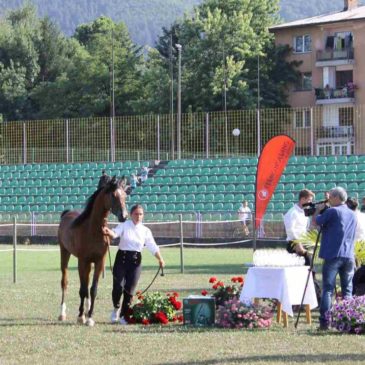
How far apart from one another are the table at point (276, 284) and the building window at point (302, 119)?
95.4 feet

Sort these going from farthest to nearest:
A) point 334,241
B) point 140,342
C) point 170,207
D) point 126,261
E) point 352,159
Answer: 1. point 170,207
2. point 352,159
3. point 126,261
4. point 334,241
5. point 140,342

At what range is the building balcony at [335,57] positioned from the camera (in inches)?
2803

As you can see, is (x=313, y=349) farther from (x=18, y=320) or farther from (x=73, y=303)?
(x=73, y=303)

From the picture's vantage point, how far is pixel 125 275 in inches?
599

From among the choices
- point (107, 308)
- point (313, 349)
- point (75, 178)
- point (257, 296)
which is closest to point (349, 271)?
point (257, 296)

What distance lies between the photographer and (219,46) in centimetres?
7231

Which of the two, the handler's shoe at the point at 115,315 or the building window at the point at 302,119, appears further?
the building window at the point at 302,119

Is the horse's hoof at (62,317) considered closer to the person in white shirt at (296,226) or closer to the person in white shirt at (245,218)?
the person in white shirt at (296,226)

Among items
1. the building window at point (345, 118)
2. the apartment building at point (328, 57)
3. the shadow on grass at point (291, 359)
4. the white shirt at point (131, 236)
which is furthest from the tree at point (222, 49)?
the shadow on grass at point (291, 359)

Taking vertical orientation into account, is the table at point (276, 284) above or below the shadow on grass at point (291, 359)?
above

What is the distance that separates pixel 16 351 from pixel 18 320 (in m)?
3.26

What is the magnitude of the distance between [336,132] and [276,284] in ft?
116

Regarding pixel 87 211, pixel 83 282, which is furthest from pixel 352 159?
pixel 83 282

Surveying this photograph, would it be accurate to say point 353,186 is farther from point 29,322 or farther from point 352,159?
point 29,322
